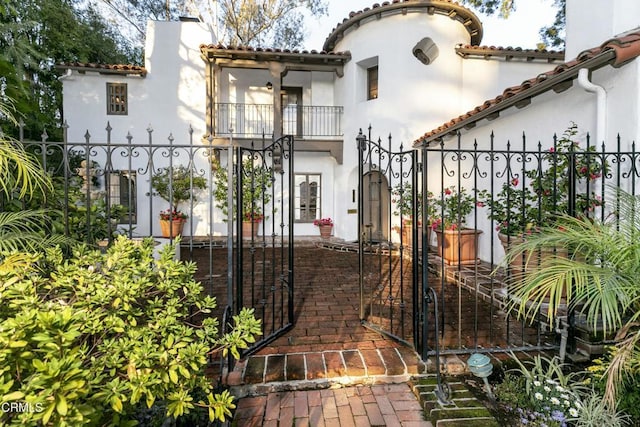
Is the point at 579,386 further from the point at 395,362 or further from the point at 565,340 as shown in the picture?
the point at 395,362

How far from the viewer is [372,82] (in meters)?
10.3

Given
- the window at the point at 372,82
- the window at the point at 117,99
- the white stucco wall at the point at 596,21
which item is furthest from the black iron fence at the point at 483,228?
the window at the point at 117,99

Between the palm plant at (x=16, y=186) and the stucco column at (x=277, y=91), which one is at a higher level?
the stucco column at (x=277, y=91)

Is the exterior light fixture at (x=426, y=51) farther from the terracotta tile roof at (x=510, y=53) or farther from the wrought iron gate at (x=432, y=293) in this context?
the wrought iron gate at (x=432, y=293)

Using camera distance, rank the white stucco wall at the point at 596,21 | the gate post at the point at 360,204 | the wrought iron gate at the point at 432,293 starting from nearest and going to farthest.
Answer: the wrought iron gate at the point at 432,293
the gate post at the point at 360,204
the white stucco wall at the point at 596,21

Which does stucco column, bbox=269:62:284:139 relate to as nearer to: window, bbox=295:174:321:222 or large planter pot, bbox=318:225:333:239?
window, bbox=295:174:321:222

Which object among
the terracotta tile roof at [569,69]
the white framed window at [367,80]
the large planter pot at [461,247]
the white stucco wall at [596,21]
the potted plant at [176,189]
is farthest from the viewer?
the white framed window at [367,80]

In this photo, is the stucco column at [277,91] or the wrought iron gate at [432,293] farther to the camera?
the stucco column at [277,91]

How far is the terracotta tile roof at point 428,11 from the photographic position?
8.98 m

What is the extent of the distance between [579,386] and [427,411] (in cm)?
119

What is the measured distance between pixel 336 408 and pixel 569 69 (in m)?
4.62

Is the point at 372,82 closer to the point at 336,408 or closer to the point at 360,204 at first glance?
the point at 360,204

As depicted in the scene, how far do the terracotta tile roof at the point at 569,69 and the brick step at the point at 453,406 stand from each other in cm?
202

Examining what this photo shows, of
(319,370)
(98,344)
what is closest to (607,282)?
(319,370)
